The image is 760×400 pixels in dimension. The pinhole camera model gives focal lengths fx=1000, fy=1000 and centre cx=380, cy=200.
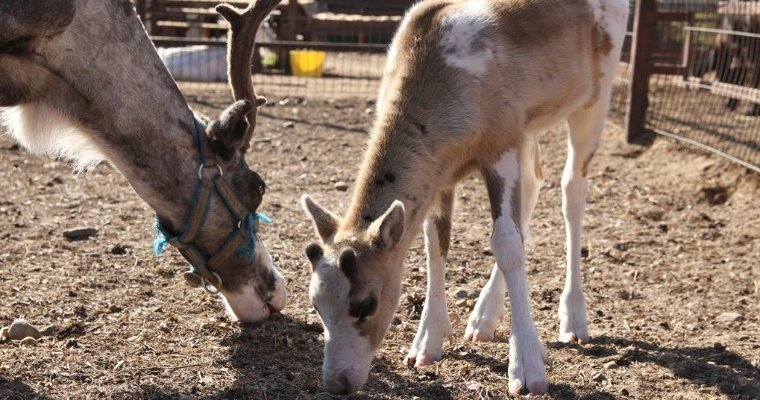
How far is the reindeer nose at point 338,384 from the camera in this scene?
168 inches

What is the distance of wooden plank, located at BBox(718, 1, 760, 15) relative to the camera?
1193cm

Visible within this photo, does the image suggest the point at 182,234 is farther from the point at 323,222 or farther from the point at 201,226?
the point at 323,222

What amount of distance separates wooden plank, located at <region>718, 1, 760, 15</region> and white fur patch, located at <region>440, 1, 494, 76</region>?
776 cm

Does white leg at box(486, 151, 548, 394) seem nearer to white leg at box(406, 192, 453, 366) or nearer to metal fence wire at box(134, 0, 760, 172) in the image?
white leg at box(406, 192, 453, 366)

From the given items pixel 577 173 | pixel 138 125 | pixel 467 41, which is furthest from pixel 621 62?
pixel 138 125

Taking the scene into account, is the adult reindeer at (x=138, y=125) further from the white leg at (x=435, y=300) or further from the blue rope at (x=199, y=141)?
the white leg at (x=435, y=300)

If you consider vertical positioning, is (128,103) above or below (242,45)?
below

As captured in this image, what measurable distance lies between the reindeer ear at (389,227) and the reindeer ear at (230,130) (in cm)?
103

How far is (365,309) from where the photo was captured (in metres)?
4.32

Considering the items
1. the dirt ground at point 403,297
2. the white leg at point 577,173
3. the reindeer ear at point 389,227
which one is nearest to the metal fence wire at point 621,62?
the dirt ground at point 403,297

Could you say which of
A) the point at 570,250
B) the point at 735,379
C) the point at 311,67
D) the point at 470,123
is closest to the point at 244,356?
the point at 470,123

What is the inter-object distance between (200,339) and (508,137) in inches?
74.9

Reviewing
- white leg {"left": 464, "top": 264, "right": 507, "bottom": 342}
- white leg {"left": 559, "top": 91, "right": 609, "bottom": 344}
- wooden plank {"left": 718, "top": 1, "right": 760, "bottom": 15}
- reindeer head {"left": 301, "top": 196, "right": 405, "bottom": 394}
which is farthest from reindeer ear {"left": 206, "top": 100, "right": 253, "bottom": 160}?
wooden plank {"left": 718, "top": 1, "right": 760, "bottom": 15}

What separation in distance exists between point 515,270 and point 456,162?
604mm
